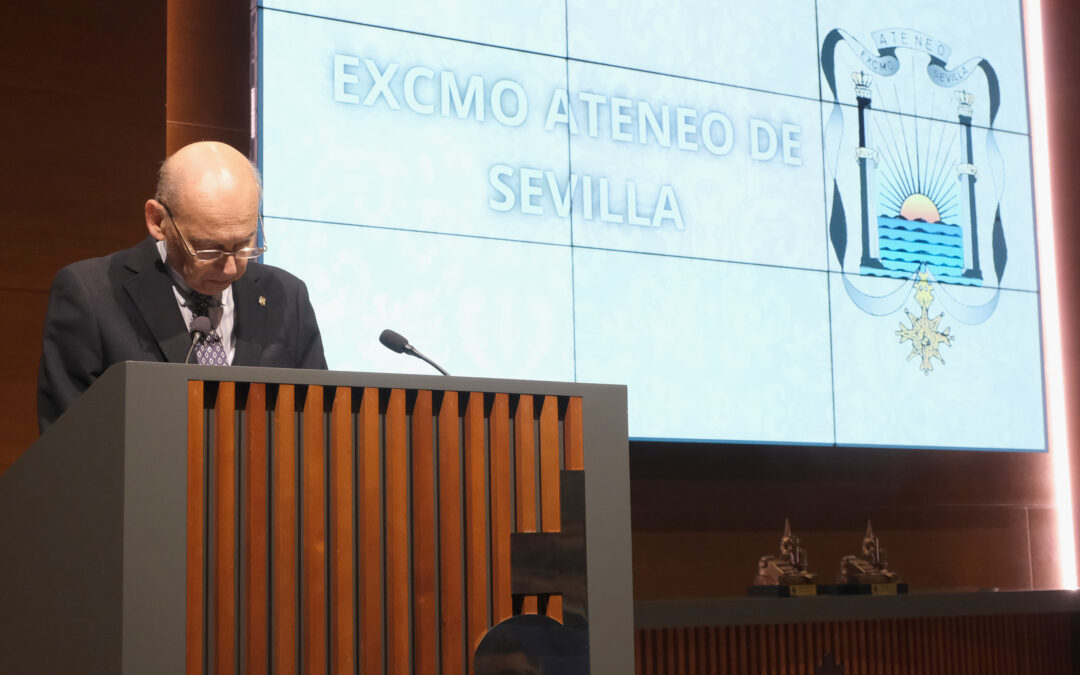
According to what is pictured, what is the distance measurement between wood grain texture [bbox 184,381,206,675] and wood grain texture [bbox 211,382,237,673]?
1 cm

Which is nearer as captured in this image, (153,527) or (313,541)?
(153,527)

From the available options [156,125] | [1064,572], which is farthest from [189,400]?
[1064,572]

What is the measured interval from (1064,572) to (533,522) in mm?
3761

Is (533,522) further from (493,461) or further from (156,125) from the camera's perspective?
(156,125)

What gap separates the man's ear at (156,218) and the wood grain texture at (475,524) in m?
0.62

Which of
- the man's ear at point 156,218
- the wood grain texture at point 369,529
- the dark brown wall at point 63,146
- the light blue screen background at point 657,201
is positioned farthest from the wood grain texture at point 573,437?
the dark brown wall at point 63,146

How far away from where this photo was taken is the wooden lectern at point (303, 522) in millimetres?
1317

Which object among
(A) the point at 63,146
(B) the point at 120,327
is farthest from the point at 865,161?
(B) the point at 120,327

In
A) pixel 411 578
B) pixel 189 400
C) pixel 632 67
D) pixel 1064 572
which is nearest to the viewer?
pixel 189 400

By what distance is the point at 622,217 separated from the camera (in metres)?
3.77

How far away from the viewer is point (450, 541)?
1.49 metres

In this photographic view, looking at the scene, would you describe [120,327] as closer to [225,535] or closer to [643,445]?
[225,535]

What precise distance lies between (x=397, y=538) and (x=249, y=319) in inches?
21.6

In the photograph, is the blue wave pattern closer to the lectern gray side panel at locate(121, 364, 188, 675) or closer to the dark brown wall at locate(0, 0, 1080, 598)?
the dark brown wall at locate(0, 0, 1080, 598)
